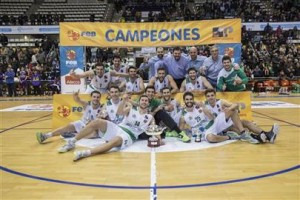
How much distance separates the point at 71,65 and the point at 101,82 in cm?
487

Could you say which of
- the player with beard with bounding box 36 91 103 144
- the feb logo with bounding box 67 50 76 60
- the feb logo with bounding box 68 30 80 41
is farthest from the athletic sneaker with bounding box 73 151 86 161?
the feb logo with bounding box 67 50 76 60

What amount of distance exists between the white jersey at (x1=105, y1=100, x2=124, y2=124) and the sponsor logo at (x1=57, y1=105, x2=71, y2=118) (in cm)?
168

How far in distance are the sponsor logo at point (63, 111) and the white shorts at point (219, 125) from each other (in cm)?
318

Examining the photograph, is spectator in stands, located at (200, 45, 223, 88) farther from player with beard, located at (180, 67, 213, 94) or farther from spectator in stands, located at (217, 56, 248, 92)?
player with beard, located at (180, 67, 213, 94)

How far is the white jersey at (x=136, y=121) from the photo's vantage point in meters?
6.25

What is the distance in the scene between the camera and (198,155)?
5.49 metres

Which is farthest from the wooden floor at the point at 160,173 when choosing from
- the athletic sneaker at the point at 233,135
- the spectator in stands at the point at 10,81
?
the spectator in stands at the point at 10,81

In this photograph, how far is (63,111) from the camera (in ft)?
25.9

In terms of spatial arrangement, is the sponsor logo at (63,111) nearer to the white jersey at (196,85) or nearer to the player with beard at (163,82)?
the player with beard at (163,82)

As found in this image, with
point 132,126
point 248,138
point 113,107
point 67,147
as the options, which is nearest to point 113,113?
point 113,107

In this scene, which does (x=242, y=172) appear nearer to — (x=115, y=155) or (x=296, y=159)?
(x=296, y=159)

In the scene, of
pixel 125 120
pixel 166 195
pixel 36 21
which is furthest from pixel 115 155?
pixel 36 21

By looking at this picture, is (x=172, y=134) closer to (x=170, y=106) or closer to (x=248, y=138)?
(x=170, y=106)

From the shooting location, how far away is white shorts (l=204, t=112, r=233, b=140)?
20.8ft
